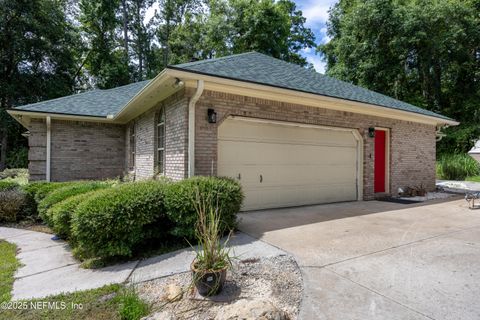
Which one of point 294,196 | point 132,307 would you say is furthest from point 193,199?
point 294,196

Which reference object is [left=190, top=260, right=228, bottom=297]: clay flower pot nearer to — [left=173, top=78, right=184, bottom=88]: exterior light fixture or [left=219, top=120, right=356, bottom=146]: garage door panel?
[left=173, top=78, right=184, bottom=88]: exterior light fixture

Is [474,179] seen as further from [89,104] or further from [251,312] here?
[89,104]

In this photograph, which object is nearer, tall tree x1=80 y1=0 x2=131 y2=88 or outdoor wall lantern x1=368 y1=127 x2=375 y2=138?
outdoor wall lantern x1=368 y1=127 x2=375 y2=138

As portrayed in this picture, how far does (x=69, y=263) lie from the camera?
4.18 meters

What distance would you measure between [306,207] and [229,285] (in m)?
4.76

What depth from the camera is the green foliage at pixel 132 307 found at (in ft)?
8.40

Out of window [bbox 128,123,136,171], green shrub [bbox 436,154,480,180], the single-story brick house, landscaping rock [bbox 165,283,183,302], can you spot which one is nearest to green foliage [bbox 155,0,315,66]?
the single-story brick house

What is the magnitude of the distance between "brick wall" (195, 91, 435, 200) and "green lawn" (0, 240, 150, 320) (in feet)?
9.93

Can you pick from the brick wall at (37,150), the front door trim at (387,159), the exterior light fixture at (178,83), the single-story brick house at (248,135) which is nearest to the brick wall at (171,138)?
the single-story brick house at (248,135)

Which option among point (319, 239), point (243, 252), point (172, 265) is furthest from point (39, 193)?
point (319, 239)

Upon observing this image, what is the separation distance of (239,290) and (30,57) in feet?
78.8

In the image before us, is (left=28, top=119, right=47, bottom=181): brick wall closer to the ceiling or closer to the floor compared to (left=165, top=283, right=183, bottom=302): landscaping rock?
closer to the ceiling

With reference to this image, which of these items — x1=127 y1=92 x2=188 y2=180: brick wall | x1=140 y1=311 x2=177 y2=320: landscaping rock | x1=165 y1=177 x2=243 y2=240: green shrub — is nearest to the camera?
x1=140 y1=311 x2=177 y2=320: landscaping rock

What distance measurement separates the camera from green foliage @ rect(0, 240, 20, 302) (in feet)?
10.5
